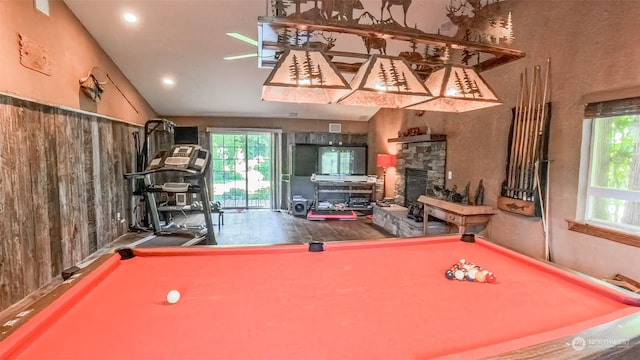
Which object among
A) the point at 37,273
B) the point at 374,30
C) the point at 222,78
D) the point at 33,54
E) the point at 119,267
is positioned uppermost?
the point at 222,78

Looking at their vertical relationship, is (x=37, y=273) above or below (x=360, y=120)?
below

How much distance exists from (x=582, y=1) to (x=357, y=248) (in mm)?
3099

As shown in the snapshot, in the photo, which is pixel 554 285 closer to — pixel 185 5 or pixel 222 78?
pixel 185 5

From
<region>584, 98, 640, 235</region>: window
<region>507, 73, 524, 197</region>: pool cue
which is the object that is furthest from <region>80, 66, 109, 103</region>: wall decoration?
<region>584, 98, 640, 235</region>: window

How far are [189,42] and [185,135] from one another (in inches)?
122

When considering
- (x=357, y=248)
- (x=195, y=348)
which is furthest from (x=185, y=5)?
(x=195, y=348)

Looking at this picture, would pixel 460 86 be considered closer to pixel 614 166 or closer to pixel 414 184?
pixel 614 166

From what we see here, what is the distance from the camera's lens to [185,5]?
388 centimetres

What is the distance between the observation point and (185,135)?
7.36 metres

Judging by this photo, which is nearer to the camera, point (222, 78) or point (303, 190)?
point (222, 78)

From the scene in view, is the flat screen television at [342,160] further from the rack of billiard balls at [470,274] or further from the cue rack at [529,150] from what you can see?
the rack of billiard balls at [470,274]

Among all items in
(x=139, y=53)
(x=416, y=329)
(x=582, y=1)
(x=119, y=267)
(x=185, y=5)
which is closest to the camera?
(x=416, y=329)

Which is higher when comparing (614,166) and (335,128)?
(335,128)

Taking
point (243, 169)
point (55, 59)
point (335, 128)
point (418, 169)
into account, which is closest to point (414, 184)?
point (418, 169)
